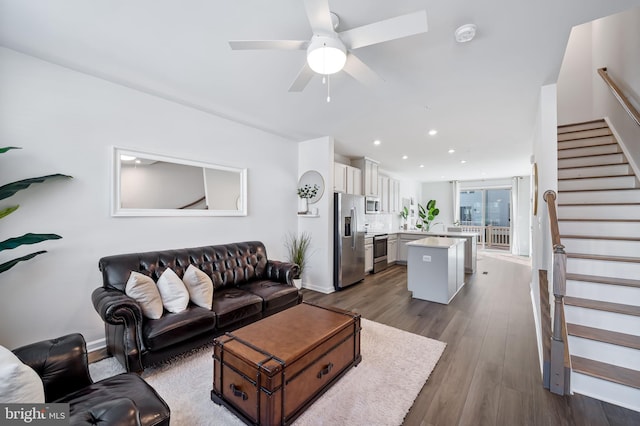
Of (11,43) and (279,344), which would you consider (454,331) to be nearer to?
(279,344)

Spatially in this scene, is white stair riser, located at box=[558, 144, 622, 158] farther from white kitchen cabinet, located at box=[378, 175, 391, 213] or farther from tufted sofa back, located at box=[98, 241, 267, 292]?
tufted sofa back, located at box=[98, 241, 267, 292]

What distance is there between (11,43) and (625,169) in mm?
6467

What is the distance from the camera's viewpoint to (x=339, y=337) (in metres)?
Result: 2.02

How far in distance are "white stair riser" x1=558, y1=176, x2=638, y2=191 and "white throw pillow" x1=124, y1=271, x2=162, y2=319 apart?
192 inches

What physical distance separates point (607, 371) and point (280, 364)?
7.91 feet

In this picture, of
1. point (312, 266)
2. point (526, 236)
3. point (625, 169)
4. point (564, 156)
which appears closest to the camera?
point (625, 169)

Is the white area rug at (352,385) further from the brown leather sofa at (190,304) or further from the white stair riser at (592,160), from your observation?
the white stair riser at (592,160)

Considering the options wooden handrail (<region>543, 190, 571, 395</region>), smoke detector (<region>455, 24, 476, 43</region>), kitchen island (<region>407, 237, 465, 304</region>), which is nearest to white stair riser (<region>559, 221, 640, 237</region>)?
kitchen island (<region>407, 237, 465, 304</region>)

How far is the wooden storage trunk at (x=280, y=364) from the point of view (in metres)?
1.51

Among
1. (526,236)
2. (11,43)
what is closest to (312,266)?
(11,43)

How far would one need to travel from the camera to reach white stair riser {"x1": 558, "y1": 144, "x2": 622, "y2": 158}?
3453 mm

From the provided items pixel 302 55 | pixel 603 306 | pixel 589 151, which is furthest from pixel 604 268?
pixel 302 55

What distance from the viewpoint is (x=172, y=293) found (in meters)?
2.40

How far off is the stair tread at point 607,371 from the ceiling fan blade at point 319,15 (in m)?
3.00
